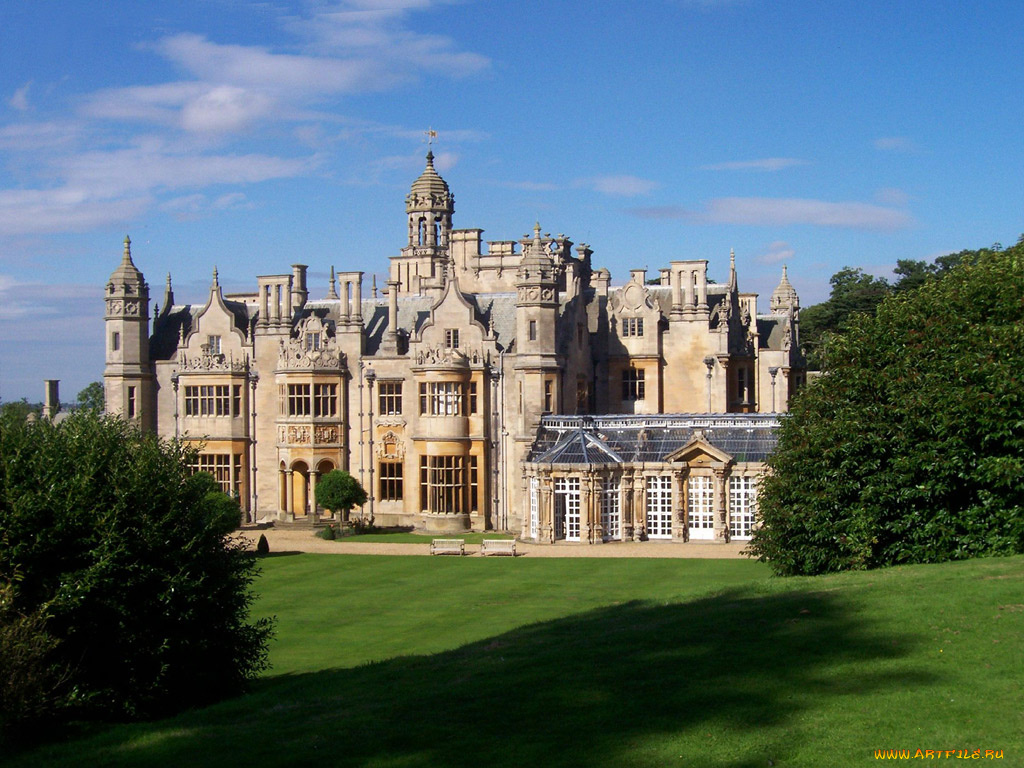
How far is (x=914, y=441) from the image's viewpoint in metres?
30.6

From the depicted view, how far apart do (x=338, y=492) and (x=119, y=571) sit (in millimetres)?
33910

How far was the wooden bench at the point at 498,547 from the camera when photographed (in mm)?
49250

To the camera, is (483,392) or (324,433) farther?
(324,433)

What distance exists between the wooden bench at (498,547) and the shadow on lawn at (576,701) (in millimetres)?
24256

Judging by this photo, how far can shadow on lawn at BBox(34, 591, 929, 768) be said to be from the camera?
1692cm

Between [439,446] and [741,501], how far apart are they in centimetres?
1461

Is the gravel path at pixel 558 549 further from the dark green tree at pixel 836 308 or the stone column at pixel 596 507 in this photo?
the dark green tree at pixel 836 308

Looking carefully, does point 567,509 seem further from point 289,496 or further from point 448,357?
point 289,496

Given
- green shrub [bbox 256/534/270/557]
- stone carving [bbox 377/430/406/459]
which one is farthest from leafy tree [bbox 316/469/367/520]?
green shrub [bbox 256/534/270/557]

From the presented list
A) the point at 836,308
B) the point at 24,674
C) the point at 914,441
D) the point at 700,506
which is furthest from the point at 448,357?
the point at 836,308

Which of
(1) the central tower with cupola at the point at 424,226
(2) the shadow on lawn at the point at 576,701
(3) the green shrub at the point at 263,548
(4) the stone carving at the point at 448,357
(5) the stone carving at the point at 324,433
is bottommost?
(3) the green shrub at the point at 263,548

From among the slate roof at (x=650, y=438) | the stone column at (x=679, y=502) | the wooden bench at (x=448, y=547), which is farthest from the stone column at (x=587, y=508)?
the wooden bench at (x=448, y=547)

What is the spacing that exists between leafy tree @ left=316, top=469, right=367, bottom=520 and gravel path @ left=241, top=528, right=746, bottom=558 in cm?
214

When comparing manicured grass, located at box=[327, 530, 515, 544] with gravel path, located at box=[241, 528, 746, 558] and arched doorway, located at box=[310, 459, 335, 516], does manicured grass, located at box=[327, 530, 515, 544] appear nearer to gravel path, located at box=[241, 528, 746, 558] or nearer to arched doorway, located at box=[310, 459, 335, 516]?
gravel path, located at box=[241, 528, 746, 558]
